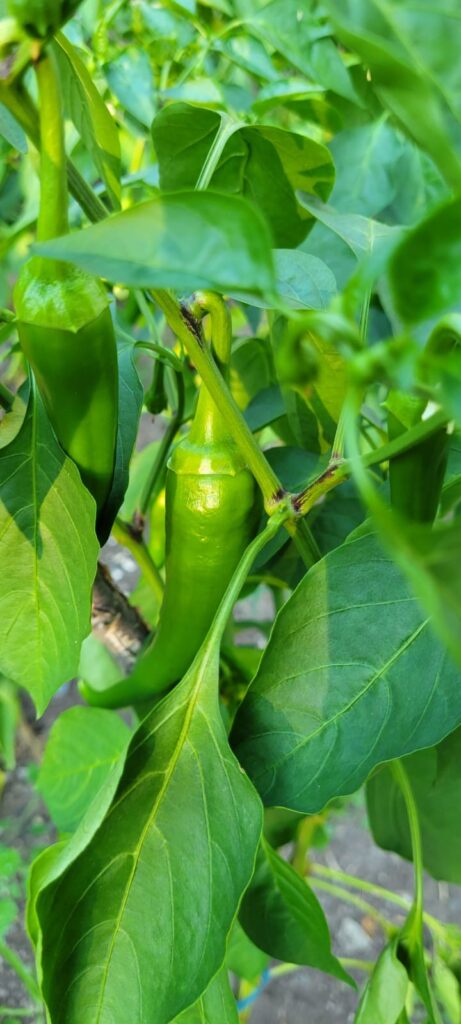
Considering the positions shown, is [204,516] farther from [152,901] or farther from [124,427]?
[152,901]

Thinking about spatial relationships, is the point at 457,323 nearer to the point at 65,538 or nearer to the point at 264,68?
the point at 65,538

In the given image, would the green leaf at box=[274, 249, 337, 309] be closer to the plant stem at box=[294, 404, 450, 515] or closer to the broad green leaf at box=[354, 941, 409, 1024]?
the plant stem at box=[294, 404, 450, 515]

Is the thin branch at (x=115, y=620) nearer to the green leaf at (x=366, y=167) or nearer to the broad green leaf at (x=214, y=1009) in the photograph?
the broad green leaf at (x=214, y=1009)

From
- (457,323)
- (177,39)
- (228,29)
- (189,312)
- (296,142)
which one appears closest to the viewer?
(457,323)

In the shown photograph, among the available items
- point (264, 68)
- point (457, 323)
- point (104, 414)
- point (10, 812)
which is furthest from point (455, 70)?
point (10, 812)

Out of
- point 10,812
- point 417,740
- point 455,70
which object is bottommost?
point 10,812

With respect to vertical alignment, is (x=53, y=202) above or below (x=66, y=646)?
above
